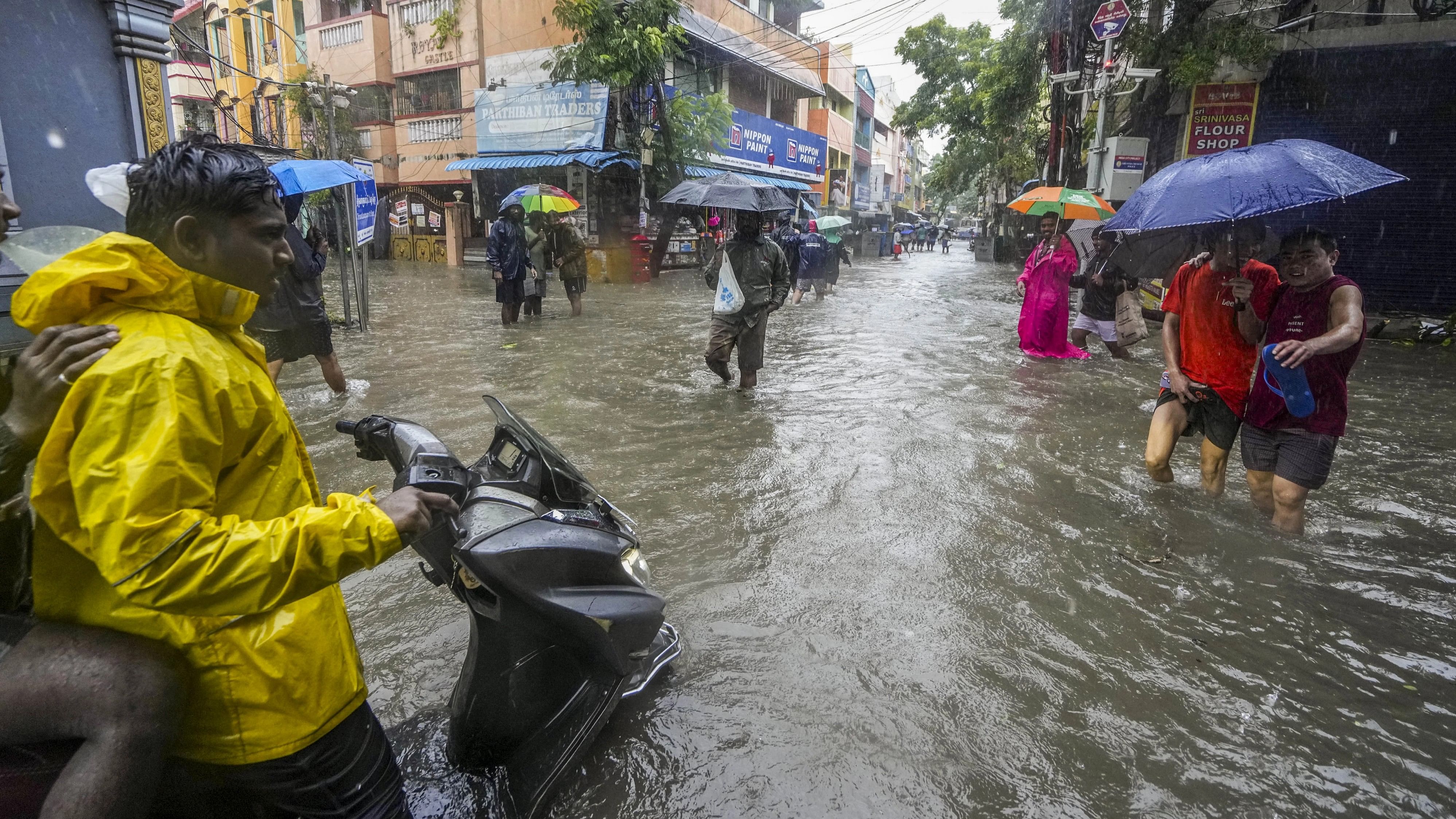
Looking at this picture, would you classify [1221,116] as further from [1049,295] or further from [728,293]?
[728,293]

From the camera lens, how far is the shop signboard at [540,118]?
18141 mm

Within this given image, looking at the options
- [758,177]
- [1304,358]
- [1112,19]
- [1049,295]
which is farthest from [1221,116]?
[758,177]

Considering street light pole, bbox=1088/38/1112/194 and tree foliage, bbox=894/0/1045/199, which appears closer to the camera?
street light pole, bbox=1088/38/1112/194

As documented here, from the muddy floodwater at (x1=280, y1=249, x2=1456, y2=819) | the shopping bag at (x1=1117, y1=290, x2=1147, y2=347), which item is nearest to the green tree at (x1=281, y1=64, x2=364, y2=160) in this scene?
the muddy floodwater at (x1=280, y1=249, x2=1456, y2=819)

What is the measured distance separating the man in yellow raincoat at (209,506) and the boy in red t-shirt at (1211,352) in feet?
12.8

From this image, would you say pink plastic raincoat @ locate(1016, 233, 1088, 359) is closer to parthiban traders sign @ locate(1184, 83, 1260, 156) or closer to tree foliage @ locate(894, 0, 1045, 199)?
parthiban traders sign @ locate(1184, 83, 1260, 156)

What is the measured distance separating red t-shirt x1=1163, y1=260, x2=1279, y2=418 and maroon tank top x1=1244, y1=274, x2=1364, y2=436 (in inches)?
7.7

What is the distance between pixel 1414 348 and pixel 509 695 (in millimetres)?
12647

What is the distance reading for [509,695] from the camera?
1908 mm

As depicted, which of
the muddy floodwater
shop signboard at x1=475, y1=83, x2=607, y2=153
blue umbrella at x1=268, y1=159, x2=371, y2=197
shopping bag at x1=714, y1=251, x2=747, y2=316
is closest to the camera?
the muddy floodwater

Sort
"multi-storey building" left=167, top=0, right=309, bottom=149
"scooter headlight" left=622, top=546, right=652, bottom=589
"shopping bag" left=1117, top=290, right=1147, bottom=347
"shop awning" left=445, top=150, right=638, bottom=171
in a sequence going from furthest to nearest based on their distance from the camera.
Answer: "multi-storey building" left=167, top=0, right=309, bottom=149, "shop awning" left=445, top=150, right=638, bottom=171, "shopping bag" left=1117, top=290, right=1147, bottom=347, "scooter headlight" left=622, top=546, right=652, bottom=589

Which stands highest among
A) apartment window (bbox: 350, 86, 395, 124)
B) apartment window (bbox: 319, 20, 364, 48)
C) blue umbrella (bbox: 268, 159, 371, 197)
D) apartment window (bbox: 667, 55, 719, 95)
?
apartment window (bbox: 319, 20, 364, 48)

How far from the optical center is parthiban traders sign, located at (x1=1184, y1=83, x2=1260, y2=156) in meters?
12.1

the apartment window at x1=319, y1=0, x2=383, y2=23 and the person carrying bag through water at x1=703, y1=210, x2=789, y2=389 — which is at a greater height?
the apartment window at x1=319, y1=0, x2=383, y2=23
